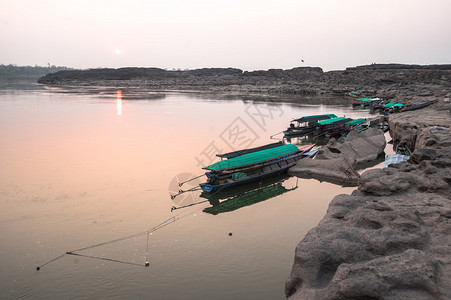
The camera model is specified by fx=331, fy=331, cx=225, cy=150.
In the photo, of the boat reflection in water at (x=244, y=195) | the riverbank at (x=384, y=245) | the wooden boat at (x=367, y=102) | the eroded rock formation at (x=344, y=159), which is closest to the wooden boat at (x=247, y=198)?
the boat reflection in water at (x=244, y=195)

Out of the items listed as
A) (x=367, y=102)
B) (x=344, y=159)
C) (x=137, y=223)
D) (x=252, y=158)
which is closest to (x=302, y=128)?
(x=344, y=159)

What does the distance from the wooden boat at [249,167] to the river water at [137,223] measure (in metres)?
0.61

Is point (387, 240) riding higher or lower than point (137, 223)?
higher

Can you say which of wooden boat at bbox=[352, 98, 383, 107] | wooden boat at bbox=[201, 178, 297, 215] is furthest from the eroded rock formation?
wooden boat at bbox=[352, 98, 383, 107]

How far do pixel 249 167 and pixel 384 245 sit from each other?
34.2 feet

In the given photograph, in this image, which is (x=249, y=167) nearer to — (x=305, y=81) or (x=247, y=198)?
(x=247, y=198)

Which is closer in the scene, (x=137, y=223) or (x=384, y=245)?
(x=384, y=245)

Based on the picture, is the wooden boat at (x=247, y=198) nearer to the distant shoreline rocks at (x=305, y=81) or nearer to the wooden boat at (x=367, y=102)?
the distant shoreline rocks at (x=305, y=81)

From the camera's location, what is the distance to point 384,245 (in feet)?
22.1

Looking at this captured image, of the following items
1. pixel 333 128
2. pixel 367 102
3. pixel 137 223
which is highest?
pixel 367 102

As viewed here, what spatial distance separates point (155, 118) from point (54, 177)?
20.9 metres

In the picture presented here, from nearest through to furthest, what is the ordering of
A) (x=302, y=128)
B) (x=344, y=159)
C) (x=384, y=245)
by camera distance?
1. (x=384, y=245)
2. (x=344, y=159)
3. (x=302, y=128)

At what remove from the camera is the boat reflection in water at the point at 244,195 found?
1489 centimetres

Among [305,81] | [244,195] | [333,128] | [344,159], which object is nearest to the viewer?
[244,195]
